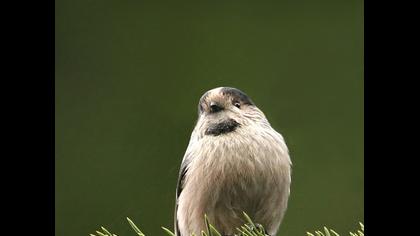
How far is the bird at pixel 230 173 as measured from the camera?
6.88 ft

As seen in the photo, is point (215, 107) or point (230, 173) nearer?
point (230, 173)

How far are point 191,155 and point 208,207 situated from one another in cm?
25

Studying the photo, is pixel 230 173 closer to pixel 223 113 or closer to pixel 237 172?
pixel 237 172

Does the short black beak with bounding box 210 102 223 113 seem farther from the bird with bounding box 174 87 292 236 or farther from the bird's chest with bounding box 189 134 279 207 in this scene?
the bird's chest with bounding box 189 134 279 207

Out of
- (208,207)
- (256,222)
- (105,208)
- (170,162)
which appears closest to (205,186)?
(208,207)

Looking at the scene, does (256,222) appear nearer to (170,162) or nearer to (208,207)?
(208,207)

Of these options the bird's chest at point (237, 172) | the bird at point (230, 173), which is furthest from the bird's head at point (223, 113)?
the bird's chest at point (237, 172)

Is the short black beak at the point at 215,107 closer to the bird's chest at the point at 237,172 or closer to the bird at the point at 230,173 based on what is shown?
the bird at the point at 230,173

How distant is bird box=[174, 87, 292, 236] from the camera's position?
2.10 meters

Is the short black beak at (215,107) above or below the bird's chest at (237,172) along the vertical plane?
above

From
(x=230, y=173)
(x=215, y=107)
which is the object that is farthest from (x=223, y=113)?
(x=230, y=173)

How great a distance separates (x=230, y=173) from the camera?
6.88 ft
